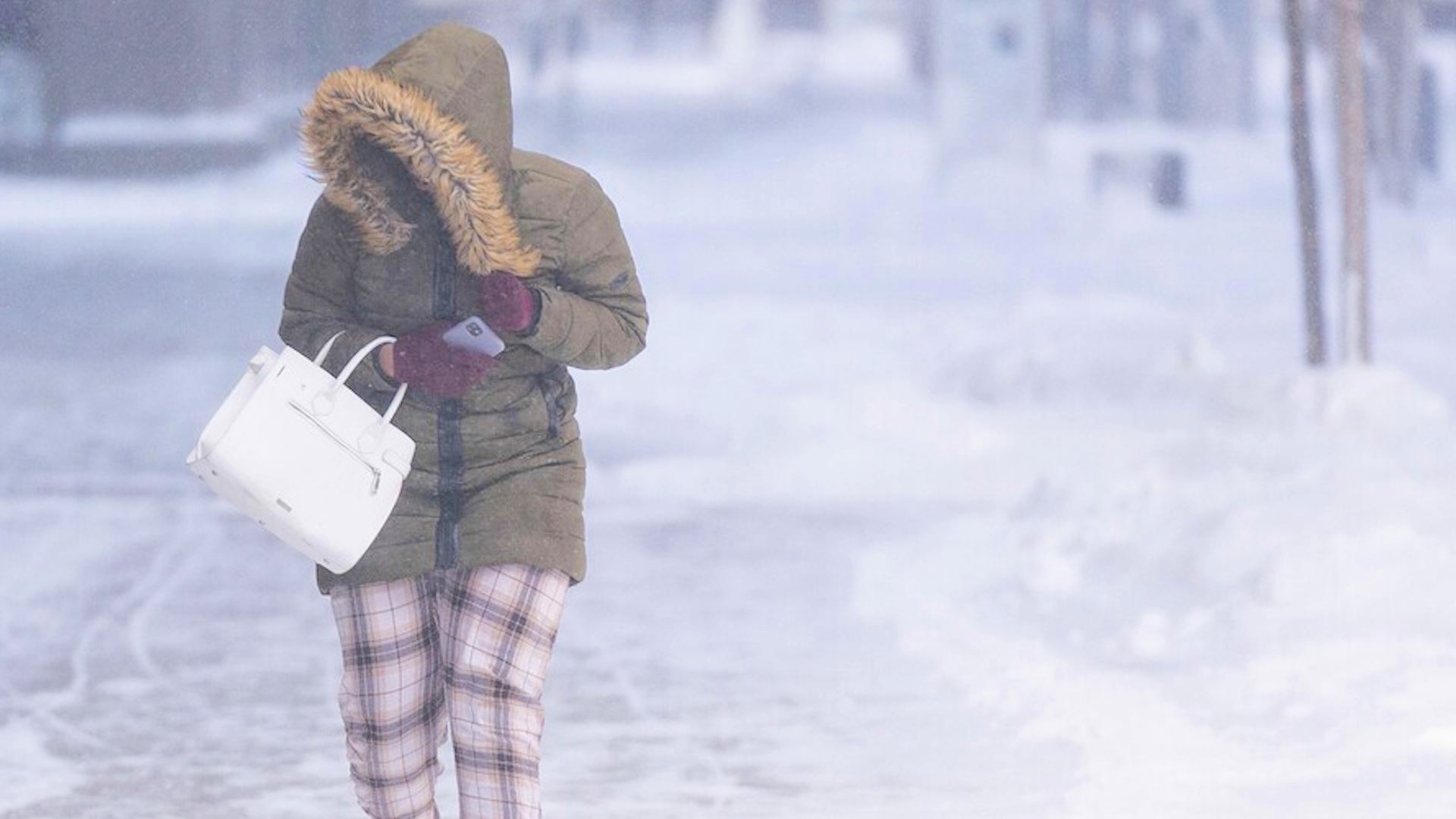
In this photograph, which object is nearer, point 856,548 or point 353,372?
point 353,372

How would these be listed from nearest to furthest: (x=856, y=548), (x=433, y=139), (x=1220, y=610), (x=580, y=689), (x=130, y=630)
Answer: (x=433, y=139) < (x=580, y=689) < (x=1220, y=610) < (x=130, y=630) < (x=856, y=548)

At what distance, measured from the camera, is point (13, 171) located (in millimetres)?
14742

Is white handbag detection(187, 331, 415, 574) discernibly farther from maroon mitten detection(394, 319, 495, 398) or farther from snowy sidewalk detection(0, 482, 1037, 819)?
snowy sidewalk detection(0, 482, 1037, 819)

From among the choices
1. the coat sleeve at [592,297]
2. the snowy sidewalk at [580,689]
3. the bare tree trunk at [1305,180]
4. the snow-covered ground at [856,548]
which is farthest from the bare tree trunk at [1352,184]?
the coat sleeve at [592,297]

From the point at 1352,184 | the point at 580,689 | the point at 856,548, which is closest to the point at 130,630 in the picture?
the point at 580,689

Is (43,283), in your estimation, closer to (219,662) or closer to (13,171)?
(13,171)

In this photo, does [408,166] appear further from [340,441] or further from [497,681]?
[497,681]

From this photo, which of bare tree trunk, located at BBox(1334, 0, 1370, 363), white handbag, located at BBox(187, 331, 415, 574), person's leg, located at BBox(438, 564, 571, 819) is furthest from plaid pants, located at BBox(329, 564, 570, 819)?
bare tree trunk, located at BBox(1334, 0, 1370, 363)

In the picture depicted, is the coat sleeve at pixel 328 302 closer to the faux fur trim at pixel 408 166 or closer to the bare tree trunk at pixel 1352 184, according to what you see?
the faux fur trim at pixel 408 166

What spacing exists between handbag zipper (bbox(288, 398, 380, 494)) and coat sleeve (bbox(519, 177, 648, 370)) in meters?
0.30

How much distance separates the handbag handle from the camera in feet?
11.7

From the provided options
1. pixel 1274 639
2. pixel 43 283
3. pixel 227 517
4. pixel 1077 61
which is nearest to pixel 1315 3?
pixel 1077 61

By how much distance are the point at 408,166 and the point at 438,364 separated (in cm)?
30

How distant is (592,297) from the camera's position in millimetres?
3771
